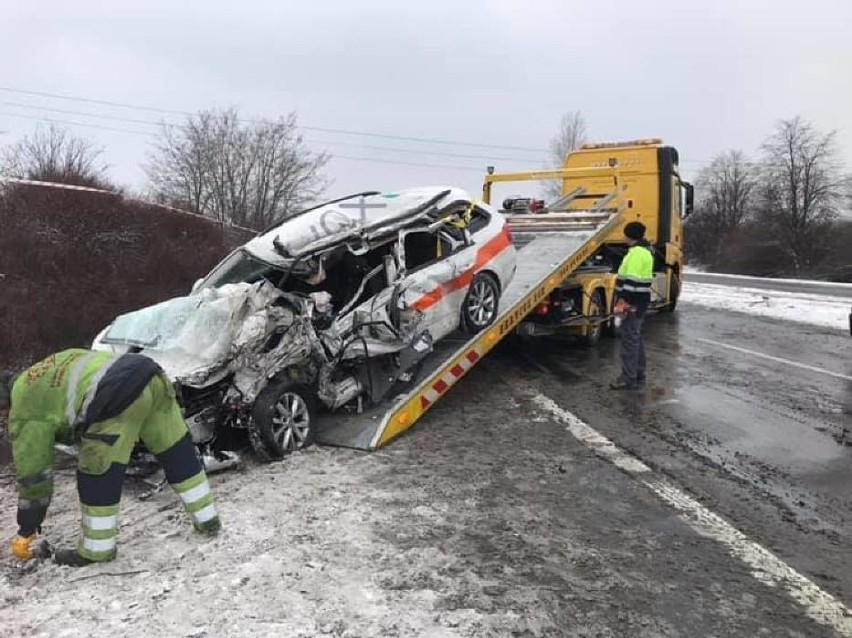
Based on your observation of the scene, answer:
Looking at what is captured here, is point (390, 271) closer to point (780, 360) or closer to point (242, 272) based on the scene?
point (242, 272)

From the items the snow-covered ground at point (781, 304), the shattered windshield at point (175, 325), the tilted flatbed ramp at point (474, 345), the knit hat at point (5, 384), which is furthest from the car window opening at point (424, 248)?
the snow-covered ground at point (781, 304)

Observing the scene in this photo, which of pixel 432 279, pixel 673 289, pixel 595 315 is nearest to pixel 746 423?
pixel 432 279

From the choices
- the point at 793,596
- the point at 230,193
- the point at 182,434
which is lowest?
the point at 793,596

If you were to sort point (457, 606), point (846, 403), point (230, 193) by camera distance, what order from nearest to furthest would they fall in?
point (457, 606) < point (846, 403) < point (230, 193)

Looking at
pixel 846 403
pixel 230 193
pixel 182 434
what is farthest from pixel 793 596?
pixel 230 193

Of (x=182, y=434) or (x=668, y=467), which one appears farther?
(x=668, y=467)

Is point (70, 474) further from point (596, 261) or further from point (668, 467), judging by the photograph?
point (596, 261)

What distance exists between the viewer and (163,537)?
4148 millimetres

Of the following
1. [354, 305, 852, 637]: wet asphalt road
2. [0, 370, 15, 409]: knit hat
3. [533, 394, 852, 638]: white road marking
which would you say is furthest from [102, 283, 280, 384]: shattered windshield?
[533, 394, 852, 638]: white road marking

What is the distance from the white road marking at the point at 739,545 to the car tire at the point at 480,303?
186cm

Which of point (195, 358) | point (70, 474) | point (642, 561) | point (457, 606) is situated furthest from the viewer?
point (70, 474)

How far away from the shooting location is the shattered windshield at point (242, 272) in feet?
20.8

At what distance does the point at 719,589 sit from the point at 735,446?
2.60 metres

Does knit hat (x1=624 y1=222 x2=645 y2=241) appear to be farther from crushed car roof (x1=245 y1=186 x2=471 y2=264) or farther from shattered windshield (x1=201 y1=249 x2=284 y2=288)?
shattered windshield (x1=201 y1=249 x2=284 y2=288)
